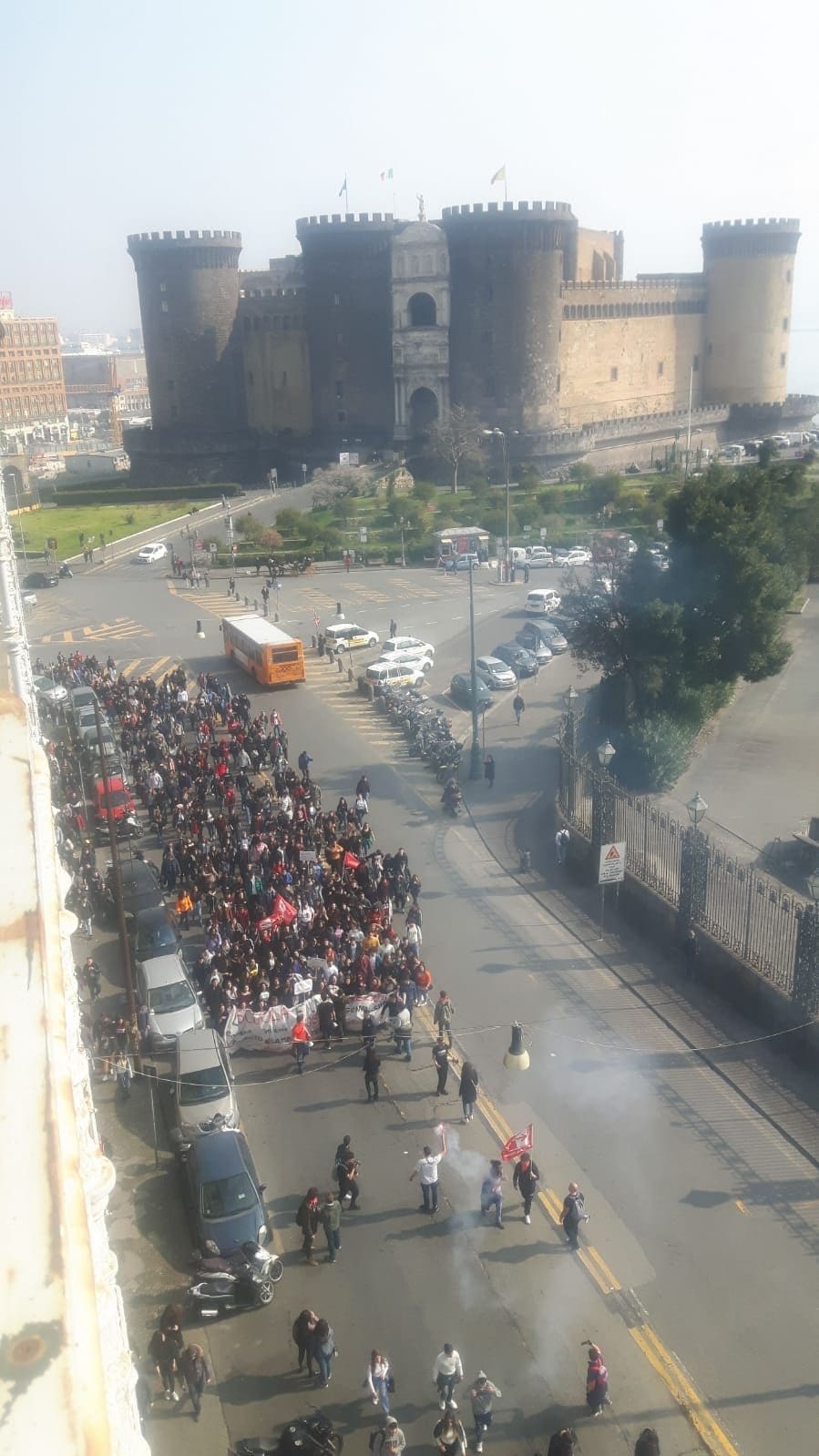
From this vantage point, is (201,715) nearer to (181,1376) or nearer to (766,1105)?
(766,1105)

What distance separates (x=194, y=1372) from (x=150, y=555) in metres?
49.9

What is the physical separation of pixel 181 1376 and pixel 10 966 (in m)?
7.37

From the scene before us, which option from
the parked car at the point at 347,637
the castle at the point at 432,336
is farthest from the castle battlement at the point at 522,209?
the parked car at the point at 347,637

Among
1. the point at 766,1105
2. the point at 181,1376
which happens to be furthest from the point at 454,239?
the point at 181,1376

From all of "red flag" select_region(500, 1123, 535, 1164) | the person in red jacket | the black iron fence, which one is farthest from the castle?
"red flag" select_region(500, 1123, 535, 1164)

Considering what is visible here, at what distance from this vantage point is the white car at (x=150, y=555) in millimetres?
57750

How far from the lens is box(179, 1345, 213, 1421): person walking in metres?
10.9

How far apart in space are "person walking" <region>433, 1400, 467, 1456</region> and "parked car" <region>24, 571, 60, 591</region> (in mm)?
46832

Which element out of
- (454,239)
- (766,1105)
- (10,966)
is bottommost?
(766,1105)

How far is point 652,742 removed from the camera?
26.5 metres

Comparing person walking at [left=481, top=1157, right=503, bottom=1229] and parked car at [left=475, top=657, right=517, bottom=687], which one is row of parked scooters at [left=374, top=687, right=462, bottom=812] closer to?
parked car at [left=475, top=657, right=517, bottom=687]

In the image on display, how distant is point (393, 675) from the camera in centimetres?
3606

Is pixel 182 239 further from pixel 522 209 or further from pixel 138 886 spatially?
pixel 138 886

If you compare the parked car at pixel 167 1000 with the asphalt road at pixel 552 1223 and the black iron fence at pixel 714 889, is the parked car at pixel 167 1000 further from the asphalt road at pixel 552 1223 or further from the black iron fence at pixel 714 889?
the black iron fence at pixel 714 889
